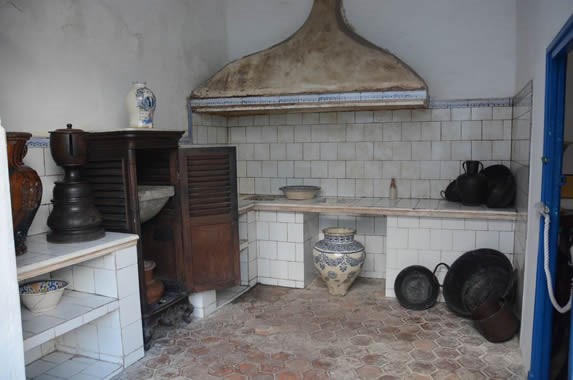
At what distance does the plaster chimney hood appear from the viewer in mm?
3771

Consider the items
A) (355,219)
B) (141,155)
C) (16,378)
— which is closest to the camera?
(16,378)

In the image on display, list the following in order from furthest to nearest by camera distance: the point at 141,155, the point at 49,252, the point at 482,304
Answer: the point at 141,155 < the point at 482,304 < the point at 49,252

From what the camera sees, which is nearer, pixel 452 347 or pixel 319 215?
pixel 452 347

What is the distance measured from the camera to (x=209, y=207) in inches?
139

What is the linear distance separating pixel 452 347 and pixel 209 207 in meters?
2.02

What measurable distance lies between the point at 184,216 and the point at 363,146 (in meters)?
2.08

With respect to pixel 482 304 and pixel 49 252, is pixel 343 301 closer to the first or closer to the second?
pixel 482 304

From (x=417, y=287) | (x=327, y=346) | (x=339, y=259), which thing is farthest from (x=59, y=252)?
(x=417, y=287)

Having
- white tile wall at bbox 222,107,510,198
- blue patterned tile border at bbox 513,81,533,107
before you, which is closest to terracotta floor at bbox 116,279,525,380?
white tile wall at bbox 222,107,510,198

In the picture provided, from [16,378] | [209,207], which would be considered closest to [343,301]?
[209,207]

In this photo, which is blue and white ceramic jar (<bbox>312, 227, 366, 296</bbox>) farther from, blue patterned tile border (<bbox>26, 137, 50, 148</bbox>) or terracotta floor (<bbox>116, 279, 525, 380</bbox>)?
blue patterned tile border (<bbox>26, 137, 50, 148</bbox>)

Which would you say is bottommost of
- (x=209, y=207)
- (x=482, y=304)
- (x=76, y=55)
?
(x=482, y=304)

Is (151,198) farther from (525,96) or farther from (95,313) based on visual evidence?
(525,96)

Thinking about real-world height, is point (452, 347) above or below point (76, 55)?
below
